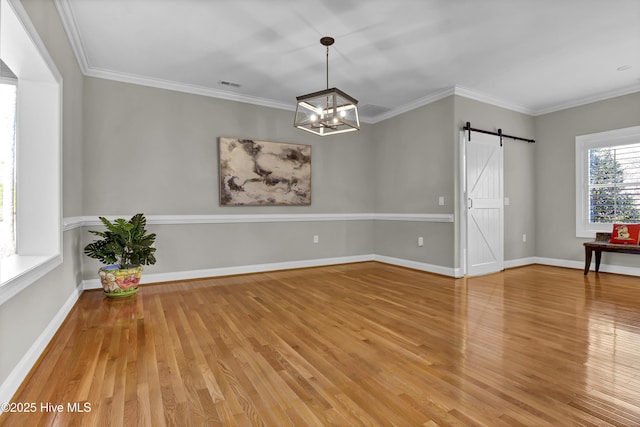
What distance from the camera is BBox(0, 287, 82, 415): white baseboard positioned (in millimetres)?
1713

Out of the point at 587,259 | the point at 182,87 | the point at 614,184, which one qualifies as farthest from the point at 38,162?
the point at 614,184

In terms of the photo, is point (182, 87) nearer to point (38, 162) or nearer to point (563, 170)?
point (38, 162)

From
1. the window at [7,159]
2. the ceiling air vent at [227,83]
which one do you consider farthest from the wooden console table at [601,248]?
the window at [7,159]

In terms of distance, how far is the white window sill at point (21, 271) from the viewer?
1705 millimetres

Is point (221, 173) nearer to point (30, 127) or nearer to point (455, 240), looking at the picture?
point (30, 127)

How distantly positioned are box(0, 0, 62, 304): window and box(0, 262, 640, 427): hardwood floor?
29.2 inches

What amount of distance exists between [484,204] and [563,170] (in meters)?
1.76

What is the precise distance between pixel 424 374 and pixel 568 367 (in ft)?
3.06

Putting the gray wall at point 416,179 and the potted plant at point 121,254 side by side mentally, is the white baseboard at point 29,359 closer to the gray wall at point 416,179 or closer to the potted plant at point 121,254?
the potted plant at point 121,254

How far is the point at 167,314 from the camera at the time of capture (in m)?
3.15

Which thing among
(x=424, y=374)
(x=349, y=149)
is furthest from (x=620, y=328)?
(x=349, y=149)

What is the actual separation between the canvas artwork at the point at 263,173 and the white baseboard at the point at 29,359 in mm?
2512

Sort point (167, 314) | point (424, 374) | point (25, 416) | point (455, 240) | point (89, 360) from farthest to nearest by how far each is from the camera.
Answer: point (455, 240) < point (167, 314) < point (89, 360) < point (424, 374) < point (25, 416)

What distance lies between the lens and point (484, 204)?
5.14m
